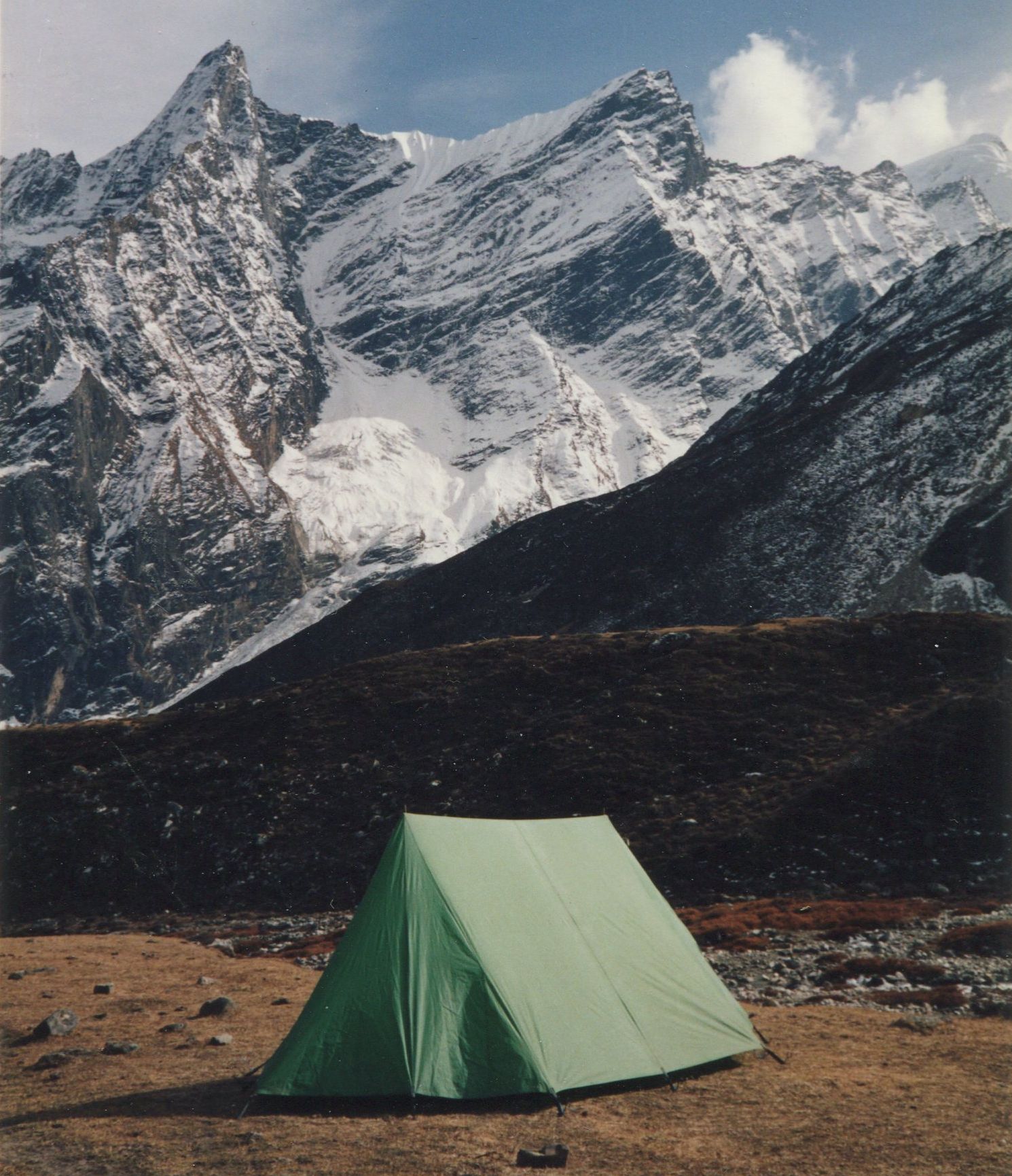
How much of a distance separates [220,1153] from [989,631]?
46425 mm

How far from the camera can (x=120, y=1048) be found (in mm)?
20297

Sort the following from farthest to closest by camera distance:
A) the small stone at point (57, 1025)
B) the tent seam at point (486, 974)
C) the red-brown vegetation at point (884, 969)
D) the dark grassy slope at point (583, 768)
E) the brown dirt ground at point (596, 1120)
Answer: the dark grassy slope at point (583, 768) → the red-brown vegetation at point (884, 969) → the small stone at point (57, 1025) → the tent seam at point (486, 974) → the brown dirt ground at point (596, 1120)

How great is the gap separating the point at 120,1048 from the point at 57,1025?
255 centimetres

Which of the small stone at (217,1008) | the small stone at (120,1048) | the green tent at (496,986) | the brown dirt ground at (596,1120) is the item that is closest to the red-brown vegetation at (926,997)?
the brown dirt ground at (596,1120)

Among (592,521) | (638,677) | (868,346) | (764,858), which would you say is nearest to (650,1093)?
(764,858)

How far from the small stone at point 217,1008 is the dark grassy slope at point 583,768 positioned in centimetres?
1484

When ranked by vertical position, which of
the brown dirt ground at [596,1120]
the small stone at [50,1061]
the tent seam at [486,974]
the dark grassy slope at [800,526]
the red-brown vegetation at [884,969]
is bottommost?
the red-brown vegetation at [884,969]

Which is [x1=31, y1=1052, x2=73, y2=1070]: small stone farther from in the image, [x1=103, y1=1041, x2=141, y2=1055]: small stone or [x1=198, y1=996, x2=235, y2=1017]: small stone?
[x1=198, y1=996, x2=235, y2=1017]: small stone

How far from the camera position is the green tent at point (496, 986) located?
16.3 m

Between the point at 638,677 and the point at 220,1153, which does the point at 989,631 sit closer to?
the point at 638,677

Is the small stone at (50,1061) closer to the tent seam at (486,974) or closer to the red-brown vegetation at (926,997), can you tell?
the tent seam at (486,974)

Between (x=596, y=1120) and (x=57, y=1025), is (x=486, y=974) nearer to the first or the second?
(x=596, y=1120)

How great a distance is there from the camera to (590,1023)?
17.3m

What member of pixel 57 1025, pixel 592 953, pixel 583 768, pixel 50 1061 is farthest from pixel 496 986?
pixel 583 768
